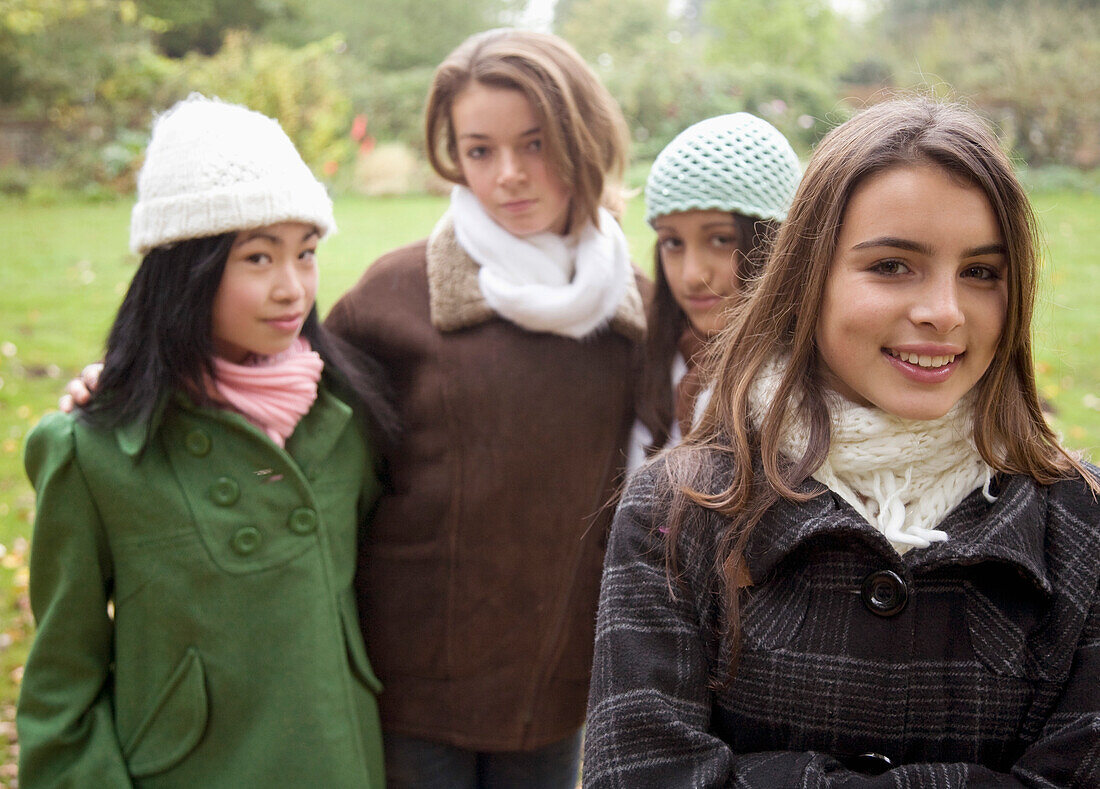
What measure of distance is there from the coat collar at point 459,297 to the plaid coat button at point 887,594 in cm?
110

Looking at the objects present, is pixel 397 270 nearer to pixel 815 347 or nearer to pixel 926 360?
pixel 815 347

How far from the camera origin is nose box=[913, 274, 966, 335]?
143 centimetres

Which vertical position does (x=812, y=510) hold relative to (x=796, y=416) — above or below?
below

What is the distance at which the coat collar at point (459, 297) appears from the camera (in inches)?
93.1

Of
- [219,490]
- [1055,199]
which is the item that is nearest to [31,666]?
[219,490]

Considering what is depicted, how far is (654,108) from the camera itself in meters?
13.4

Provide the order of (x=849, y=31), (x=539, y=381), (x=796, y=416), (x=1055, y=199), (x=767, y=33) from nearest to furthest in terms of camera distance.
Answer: (x=796, y=416) → (x=539, y=381) → (x=1055, y=199) → (x=767, y=33) → (x=849, y=31)

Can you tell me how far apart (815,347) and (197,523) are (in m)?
1.26

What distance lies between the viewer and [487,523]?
7.77 ft

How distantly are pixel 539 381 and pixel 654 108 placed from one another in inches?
466

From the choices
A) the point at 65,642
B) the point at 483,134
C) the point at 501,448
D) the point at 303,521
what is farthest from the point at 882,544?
the point at 65,642

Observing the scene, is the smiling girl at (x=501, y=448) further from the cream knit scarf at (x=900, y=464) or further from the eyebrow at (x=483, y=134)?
the cream knit scarf at (x=900, y=464)

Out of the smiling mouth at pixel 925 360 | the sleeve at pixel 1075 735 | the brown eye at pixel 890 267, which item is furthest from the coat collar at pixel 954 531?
the brown eye at pixel 890 267

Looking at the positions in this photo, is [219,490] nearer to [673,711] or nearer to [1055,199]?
[673,711]
